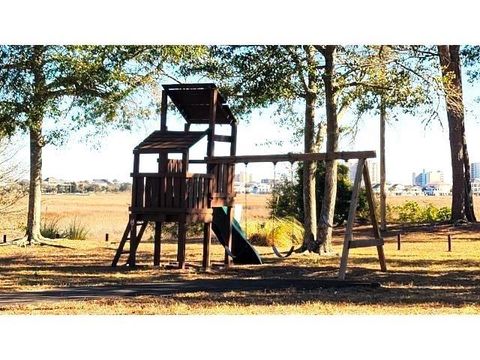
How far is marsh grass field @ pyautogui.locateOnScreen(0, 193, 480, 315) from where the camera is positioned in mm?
7336

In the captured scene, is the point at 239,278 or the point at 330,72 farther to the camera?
the point at 330,72

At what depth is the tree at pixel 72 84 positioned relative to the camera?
457 inches

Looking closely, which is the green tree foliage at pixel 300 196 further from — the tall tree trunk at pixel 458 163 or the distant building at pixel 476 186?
the distant building at pixel 476 186

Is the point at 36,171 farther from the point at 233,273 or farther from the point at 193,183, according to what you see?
the point at 233,273

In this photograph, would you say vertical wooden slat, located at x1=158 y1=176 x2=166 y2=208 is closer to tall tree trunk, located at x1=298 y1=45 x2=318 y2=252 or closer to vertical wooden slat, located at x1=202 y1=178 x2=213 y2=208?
vertical wooden slat, located at x1=202 y1=178 x2=213 y2=208

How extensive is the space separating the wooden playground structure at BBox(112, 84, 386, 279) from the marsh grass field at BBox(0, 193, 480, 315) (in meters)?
0.41

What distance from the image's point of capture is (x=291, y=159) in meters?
10.4

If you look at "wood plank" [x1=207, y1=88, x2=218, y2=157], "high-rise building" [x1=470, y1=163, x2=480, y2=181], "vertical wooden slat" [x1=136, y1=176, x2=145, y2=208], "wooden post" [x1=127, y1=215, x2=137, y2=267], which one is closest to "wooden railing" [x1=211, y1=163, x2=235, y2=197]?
"wood plank" [x1=207, y1=88, x2=218, y2=157]

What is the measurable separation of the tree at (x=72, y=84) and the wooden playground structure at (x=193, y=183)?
101 cm

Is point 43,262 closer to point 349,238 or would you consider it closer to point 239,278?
point 239,278

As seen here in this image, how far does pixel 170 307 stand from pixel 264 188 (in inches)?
300
